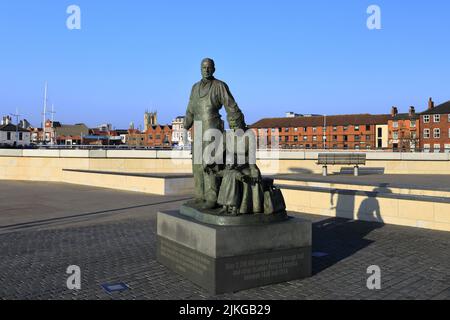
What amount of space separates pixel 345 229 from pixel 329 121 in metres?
90.8

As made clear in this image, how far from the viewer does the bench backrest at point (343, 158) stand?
76.9 feet

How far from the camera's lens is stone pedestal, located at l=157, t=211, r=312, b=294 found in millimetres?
5523

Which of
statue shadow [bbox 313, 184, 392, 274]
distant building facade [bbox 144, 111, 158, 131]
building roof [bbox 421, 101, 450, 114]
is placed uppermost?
distant building facade [bbox 144, 111, 158, 131]

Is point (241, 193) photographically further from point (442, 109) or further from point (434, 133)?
point (442, 109)

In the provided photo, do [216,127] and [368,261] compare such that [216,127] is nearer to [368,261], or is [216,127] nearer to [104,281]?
[104,281]

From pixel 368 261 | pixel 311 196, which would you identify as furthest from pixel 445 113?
pixel 368 261

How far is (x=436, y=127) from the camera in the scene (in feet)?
251

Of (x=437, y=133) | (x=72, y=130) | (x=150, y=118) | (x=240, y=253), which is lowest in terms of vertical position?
(x=240, y=253)

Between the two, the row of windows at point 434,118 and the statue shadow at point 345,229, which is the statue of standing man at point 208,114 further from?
the row of windows at point 434,118

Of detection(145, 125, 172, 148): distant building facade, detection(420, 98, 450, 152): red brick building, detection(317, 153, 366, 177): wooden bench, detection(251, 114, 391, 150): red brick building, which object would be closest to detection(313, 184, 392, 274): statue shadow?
detection(317, 153, 366, 177): wooden bench

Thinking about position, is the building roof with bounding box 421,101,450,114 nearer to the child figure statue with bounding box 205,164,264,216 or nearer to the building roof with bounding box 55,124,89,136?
the child figure statue with bounding box 205,164,264,216

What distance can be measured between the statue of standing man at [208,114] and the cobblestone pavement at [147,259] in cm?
135

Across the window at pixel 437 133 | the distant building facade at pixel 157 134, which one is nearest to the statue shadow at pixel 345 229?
the window at pixel 437 133

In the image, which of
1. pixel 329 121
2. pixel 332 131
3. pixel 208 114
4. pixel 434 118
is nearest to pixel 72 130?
pixel 329 121
